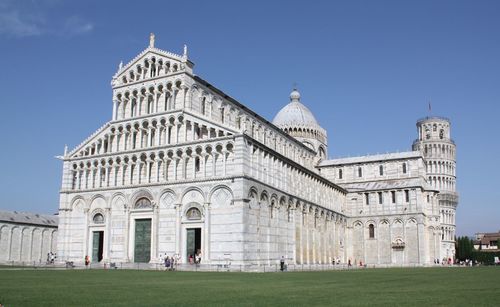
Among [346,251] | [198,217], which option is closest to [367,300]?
[198,217]

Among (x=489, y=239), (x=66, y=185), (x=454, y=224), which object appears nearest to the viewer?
(x=66, y=185)

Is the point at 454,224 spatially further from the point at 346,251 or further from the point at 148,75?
the point at 148,75

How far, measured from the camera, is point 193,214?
4650 centimetres

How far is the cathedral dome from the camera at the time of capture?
273 ft

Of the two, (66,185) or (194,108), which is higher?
(194,108)

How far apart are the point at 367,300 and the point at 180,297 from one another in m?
5.93

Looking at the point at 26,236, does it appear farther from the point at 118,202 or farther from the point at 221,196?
the point at 221,196

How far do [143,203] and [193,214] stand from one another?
622 centimetres

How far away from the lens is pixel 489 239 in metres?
149

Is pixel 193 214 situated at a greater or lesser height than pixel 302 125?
lesser

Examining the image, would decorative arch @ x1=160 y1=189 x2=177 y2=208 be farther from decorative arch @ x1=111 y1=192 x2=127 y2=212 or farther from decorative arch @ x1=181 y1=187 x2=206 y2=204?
decorative arch @ x1=111 y1=192 x2=127 y2=212

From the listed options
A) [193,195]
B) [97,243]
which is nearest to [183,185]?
[193,195]

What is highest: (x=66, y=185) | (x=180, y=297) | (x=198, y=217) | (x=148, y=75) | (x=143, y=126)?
(x=148, y=75)

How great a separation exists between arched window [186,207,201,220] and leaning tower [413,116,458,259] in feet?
237
